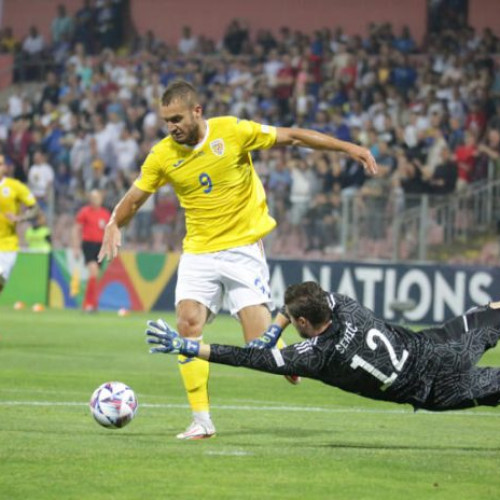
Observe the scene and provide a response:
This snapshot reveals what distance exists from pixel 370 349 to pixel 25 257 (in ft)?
68.3

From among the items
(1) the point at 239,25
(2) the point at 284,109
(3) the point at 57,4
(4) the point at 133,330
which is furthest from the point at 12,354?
(3) the point at 57,4

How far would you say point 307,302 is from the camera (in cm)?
870

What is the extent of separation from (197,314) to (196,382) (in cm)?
53

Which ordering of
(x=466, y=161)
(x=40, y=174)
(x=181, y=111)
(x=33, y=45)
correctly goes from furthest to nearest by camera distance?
(x=33, y=45) → (x=40, y=174) → (x=466, y=161) → (x=181, y=111)

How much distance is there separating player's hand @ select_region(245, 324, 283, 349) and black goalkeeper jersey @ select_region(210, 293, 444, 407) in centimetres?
21

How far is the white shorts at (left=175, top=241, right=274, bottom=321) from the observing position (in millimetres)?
10414

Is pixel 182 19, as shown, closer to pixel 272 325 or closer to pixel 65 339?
pixel 65 339

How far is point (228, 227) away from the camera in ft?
34.6

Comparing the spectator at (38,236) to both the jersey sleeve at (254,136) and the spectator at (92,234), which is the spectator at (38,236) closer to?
the spectator at (92,234)

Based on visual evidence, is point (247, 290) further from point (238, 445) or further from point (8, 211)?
point (8, 211)

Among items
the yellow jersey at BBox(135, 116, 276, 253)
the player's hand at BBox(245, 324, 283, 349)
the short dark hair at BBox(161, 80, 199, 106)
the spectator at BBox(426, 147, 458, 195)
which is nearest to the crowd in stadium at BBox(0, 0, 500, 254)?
the spectator at BBox(426, 147, 458, 195)

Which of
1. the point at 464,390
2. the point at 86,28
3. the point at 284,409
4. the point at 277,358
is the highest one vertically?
the point at 86,28

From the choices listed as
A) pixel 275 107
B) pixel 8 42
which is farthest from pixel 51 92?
pixel 275 107

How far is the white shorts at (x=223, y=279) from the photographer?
10.4 m
